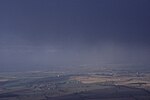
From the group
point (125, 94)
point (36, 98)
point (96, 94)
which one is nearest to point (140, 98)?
point (125, 94)

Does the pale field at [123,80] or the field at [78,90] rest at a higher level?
the pale field at [123,80]

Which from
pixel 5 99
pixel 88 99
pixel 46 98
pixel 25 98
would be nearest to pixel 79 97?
pixel 88 99

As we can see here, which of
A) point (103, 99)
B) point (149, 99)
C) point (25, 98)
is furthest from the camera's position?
point (25, 98)

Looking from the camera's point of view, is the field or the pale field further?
the pale field

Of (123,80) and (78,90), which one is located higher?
(123,80)

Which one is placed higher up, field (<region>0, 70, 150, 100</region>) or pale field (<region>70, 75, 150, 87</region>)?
pale field (<region>70, 75, 150, 87</region>)

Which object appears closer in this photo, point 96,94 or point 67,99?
point 67,99

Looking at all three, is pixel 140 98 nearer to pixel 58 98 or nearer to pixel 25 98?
pixel 58 98

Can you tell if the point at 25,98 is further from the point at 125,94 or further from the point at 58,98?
the point at 125,94

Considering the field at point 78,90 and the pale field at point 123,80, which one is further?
the pale field at point 123,80

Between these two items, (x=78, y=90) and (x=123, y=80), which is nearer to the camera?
(x=78, y=90)

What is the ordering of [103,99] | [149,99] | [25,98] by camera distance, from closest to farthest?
1. [149,99]
2. [103,99]
3. [25,98]
